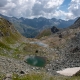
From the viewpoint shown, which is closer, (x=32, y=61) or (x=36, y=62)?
(x=36, y=62)

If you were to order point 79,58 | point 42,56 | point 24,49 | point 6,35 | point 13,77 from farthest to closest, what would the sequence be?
point 6,35 → point 24,49 → point 42,56 → point 79,58 → point 13,77

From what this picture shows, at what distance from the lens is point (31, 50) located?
464ft

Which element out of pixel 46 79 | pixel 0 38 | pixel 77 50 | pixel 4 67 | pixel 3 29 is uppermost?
pixel 3 29

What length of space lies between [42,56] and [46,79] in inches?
2833

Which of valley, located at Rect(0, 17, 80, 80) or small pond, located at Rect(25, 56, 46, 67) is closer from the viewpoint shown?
valley, located at Rect(0, 17, 80, 80)

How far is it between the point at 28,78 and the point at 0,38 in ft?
312

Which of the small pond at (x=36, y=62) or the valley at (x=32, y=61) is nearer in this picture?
the valley at (x=32, y=61)

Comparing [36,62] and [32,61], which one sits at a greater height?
[32,61]

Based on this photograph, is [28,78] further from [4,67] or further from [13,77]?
[4,67]

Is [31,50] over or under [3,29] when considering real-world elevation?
under

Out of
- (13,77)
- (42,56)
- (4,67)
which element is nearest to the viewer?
(13,77)

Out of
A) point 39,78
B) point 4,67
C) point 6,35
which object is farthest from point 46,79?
point 6,35

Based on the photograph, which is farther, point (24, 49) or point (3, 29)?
point (3, 29)

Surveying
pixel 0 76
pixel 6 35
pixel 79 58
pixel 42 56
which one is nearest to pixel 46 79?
pixel 0 76
